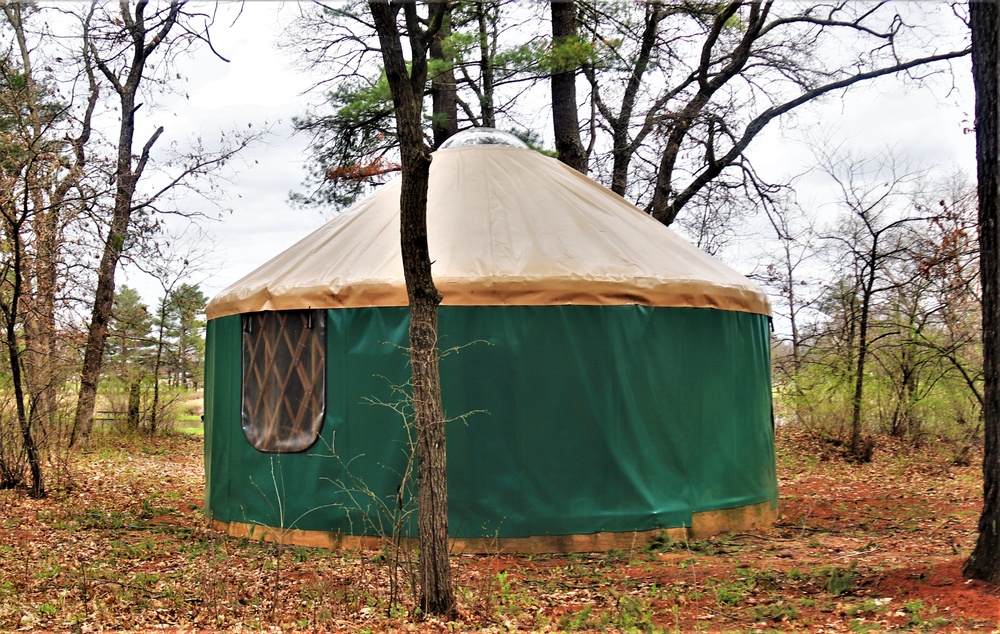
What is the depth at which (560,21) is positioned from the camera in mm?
9398

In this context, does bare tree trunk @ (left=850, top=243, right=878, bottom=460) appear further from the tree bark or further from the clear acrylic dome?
the clear acrylic dome

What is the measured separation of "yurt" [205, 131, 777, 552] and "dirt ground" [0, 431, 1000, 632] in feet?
0.78

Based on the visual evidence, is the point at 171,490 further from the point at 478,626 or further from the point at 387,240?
the point at 478,626

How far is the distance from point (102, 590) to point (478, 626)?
1.81 metres

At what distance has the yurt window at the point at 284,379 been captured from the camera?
544 cm

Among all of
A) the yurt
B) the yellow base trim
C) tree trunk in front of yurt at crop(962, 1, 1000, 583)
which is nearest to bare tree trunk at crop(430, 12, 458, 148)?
the yurt

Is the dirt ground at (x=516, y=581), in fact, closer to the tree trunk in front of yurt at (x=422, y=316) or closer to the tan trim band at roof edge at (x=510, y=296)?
the tree trunk in front of yurt at (x=422, y=316)

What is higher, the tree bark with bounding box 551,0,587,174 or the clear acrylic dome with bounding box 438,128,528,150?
the tree bark with bounding box 551,0,587,174

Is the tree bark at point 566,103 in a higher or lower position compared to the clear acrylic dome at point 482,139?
higher

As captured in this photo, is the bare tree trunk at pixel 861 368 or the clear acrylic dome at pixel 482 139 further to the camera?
the bare tree trunk at pixel 861 368

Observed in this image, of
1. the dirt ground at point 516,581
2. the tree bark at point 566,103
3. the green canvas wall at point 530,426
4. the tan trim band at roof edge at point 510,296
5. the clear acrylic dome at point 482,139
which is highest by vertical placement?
the tree bark at point 566,103

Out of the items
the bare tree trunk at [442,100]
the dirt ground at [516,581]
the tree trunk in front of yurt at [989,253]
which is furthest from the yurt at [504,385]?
the bare tree trunk at [442,100]

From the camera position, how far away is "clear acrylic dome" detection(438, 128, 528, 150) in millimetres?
6660

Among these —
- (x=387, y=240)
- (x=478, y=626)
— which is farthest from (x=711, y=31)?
(x=478, y=626)
